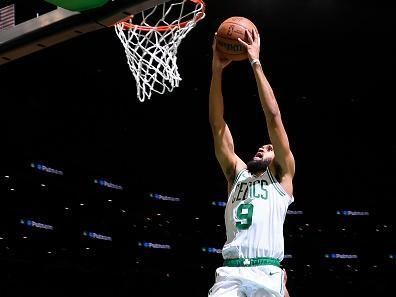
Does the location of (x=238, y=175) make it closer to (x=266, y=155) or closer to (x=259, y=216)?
(x=266, y=155)

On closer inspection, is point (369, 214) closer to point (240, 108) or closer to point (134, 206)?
point (240, 108)

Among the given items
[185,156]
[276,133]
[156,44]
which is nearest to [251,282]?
[276,133]

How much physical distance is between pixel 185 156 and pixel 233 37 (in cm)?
970

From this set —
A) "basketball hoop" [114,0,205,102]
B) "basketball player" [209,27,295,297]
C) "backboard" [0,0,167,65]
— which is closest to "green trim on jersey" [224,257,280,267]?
"basketball player" [209,27,295,297]

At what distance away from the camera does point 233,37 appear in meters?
5.06

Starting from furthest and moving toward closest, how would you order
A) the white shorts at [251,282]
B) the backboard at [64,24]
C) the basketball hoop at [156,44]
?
1. the basketball hoop at [156,44]
2. the backboard at [64,24]
3. the white shorts at [251,282]

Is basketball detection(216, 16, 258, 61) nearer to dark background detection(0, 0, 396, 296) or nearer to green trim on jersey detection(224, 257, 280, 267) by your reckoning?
green trim on jersey detection(224, 257, 280, 267)

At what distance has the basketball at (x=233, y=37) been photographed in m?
5.06

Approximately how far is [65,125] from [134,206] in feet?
5.93

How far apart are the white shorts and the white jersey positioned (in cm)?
9

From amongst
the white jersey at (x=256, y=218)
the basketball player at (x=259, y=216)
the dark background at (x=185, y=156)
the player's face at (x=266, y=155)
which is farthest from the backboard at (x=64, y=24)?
the dark background at (x=185, y=156)

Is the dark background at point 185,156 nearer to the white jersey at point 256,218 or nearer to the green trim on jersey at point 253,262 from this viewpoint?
the white jersey at point 256,218

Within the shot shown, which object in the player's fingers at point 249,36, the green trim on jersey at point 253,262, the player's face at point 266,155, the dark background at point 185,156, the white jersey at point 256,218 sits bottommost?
the green trim on jersey at point 253,262

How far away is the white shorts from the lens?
4.57 metres
